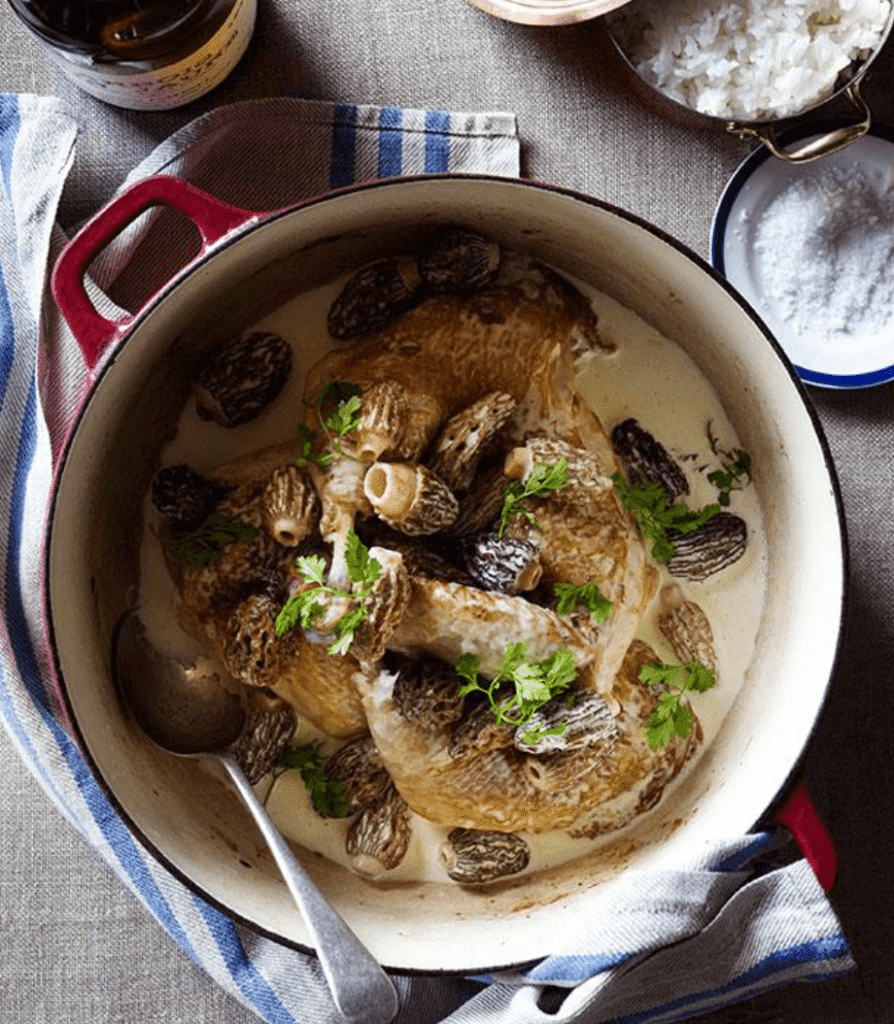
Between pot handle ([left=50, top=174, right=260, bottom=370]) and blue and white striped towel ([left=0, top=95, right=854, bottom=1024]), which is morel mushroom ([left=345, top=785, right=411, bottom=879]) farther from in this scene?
pot handle ([left=50, top=174, right=260, bottom=370])

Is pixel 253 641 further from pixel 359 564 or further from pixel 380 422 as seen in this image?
pixel 380 422

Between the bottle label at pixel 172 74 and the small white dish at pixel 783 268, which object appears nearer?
the bottle label at pixel 172 74

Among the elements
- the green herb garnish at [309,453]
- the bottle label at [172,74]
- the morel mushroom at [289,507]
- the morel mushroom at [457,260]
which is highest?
the bottle label at [172,74]

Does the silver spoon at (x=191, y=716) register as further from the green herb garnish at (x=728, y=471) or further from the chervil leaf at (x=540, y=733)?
the green herb garnish at (x=728, y=471)

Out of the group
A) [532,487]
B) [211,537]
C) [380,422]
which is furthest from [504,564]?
[211,537]

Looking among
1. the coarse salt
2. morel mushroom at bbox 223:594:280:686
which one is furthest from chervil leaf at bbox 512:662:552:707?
the coarse salt

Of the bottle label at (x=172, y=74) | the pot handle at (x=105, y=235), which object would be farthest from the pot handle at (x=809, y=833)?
the bottle label at (x=172, y=74)
